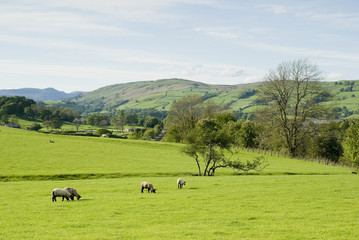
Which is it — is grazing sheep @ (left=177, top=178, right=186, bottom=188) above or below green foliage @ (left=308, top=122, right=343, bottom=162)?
below

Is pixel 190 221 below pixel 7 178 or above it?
above

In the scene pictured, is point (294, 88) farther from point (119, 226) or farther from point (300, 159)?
point (119, 226)

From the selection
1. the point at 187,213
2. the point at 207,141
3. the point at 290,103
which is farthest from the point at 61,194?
the point at 290,103

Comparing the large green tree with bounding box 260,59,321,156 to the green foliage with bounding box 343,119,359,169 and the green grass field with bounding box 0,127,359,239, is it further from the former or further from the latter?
the green grass field with bounding box 0,127,359,239

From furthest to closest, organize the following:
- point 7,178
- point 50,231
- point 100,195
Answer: point 7,178
point 100,195
point 50,231

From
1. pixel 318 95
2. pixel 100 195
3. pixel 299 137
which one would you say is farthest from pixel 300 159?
pixel 100 195

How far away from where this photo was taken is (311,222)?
18203mm

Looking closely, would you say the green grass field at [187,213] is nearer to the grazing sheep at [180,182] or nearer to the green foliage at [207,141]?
the grazing sheep at [180,182]

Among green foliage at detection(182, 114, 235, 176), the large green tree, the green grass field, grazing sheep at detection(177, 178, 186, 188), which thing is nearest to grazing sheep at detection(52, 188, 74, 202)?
the green grass field

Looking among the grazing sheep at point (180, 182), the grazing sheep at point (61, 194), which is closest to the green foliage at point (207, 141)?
the grazing sheep at point (180, 182)

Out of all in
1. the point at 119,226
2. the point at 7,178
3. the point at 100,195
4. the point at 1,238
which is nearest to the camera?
the point at 1,238

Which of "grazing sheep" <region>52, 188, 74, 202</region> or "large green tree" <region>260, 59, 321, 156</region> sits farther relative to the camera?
"large green tree" <region>260, 59, 321, 156</region>

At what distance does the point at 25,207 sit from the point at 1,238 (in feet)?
25.0

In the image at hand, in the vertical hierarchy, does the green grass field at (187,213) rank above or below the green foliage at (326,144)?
below
